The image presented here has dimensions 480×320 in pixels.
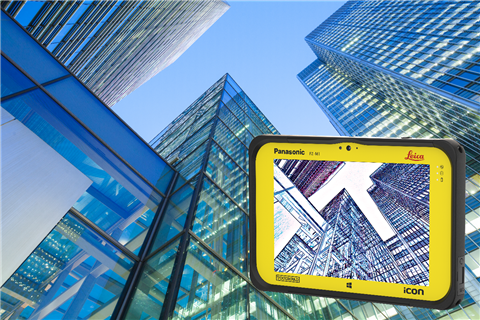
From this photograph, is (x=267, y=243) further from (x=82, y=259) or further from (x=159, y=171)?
(x=159, y=171)

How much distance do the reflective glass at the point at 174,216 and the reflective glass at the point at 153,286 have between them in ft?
0.99

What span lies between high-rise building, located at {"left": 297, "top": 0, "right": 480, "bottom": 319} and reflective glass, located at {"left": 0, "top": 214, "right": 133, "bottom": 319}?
1127cm

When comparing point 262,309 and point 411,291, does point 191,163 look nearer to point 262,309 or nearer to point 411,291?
point 262,309

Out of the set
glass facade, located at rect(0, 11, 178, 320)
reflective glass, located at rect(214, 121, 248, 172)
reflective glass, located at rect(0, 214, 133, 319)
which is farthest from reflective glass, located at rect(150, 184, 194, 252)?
reflective glass, located at rect(214, 121, 248, 172)

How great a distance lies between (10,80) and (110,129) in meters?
1.88

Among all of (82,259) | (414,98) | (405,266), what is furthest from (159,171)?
(414,98)

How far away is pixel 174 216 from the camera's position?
5.08 meters

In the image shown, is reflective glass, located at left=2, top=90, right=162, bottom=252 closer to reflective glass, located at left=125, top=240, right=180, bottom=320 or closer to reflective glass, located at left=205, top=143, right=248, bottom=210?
reflective glass, located at left=125, top=240, right=180, bottom=320

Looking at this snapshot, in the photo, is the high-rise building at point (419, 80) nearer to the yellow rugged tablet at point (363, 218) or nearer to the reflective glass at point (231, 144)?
the reflective glass at point (231, 144)

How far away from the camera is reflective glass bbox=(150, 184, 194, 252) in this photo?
4617mm

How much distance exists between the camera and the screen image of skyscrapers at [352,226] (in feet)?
4.52

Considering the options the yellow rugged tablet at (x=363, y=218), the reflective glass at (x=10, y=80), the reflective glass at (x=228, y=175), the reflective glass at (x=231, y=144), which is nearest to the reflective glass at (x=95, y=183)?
the reflective glass at (x=10, y=80)

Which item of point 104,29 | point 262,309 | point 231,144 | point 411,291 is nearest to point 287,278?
point 411,291

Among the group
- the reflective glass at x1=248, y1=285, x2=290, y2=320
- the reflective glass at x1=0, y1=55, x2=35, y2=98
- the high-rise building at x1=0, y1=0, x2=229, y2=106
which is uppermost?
the high-rise building at x1=0, y1=0, x2=229, y2=106
